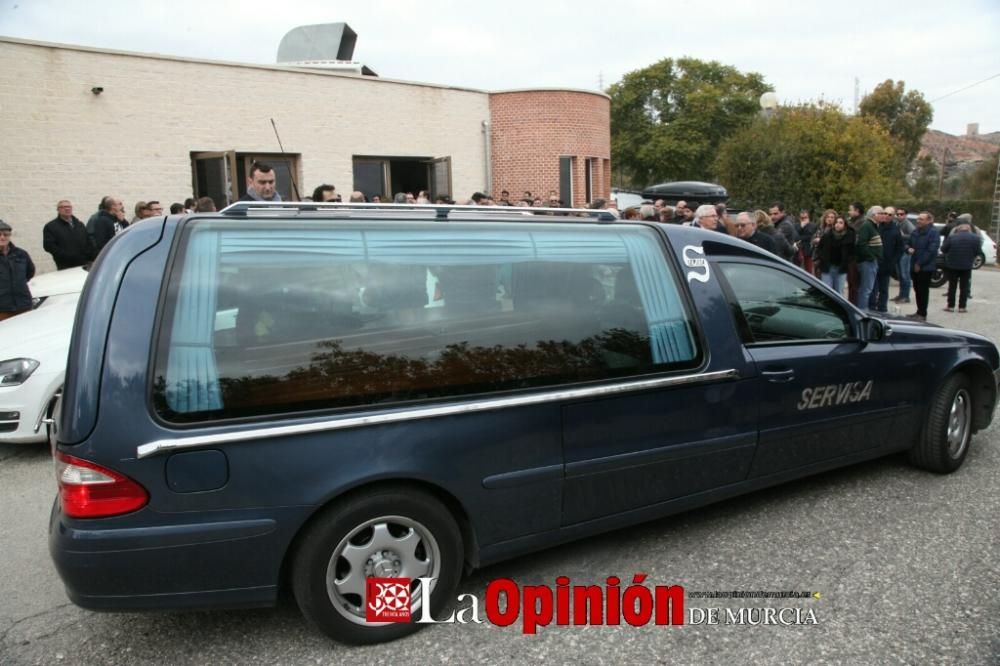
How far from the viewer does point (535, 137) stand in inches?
772

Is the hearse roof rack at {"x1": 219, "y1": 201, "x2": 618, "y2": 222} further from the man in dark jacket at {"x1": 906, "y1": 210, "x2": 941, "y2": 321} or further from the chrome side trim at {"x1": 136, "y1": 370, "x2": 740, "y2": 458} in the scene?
the man in dark jacket at {"x1": 906, "y1": 210, "x2": 941, "y2": 321}

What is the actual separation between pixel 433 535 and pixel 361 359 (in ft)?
2.50

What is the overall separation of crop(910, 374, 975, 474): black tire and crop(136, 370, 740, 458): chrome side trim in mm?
1776

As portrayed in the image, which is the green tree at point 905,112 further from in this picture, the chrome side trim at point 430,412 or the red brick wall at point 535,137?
the chrome side trim at point 430,412

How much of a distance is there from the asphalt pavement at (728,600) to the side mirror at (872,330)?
3.06 feet

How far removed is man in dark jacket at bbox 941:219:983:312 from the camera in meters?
12.3

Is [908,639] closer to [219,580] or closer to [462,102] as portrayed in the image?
[219,580]

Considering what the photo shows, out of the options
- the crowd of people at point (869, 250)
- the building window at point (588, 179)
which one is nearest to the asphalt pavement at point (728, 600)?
the crowd of people at point (869, 250)

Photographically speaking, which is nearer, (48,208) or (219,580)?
(219,580)

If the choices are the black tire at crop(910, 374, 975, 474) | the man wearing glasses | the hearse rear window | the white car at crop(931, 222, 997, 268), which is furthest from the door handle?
the white car at crop(931, 222, 997, 268)

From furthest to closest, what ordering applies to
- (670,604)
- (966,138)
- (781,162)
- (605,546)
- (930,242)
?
(966,138) < (781,162) < (930,242) < (605,546) < (670,604)

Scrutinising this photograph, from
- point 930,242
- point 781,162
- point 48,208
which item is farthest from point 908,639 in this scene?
point 781,162

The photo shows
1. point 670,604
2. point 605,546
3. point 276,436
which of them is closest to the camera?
point 276,436

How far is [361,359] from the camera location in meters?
2.80
